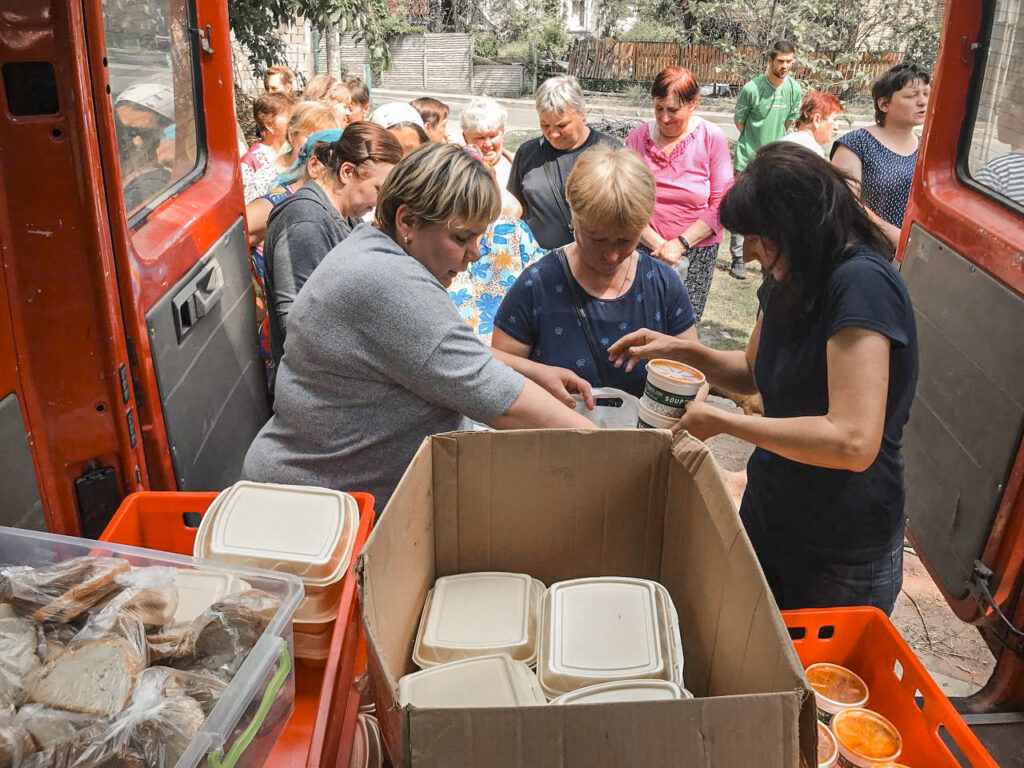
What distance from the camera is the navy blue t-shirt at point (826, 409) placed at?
1.64 m

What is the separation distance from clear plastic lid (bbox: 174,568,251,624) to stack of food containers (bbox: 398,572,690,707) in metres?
0.32

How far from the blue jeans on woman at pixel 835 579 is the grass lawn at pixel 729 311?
4525 mm

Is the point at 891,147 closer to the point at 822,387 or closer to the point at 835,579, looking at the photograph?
the point at 822,387

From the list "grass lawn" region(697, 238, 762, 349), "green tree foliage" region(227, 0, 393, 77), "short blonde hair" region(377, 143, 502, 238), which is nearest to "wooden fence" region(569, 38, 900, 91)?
"green tree foliage" region(227, 0, 393, 77)

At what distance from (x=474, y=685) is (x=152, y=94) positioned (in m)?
1.96

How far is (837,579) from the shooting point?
190 cm

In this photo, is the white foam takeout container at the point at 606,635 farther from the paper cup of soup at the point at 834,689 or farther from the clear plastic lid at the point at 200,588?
the clear plastic lid at the point at 200,588

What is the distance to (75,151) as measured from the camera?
4.58 ft

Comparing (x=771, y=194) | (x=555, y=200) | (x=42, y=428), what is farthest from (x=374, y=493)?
(x=555, y=200)

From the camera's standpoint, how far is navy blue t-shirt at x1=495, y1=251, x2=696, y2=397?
2.46m

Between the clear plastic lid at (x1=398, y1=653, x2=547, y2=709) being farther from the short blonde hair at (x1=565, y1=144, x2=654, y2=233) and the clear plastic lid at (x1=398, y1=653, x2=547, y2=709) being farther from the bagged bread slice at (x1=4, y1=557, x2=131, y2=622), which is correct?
the short blonde hair at (x1=565, y1=144, x2=654, y2=233)

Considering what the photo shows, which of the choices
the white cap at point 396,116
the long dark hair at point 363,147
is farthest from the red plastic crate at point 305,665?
the white cap at point 396,116

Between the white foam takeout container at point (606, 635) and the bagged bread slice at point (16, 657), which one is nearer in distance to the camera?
the bagged bread slice at point (16, 657)

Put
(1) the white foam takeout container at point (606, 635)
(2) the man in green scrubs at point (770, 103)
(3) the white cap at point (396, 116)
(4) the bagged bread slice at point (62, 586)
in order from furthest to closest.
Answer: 1. (2) the man in green scrubs at point (770, 103)
2. (3) the white cap at point (396, 116)
3. (1) the white foam takeout container at point (606, 635)
4. (4) the bagged bread slice at point (62, 586)
